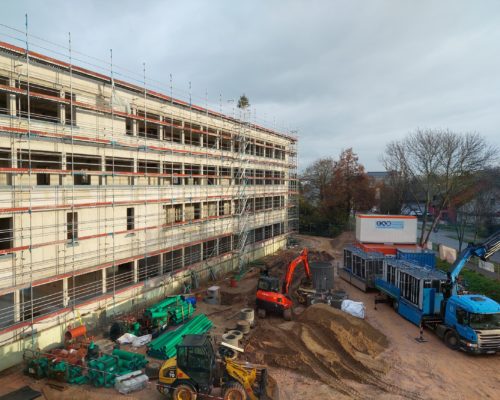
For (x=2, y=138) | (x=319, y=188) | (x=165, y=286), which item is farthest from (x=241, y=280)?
(x=319, y=188)

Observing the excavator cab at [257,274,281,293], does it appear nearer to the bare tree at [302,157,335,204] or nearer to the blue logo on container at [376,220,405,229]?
the blue logo on container at [376,220,405,229]

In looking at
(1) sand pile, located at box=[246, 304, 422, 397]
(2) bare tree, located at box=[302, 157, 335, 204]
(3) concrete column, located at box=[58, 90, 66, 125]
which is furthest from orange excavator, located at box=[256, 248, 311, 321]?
(2) bare tree, located at box=[302, 157, 335, 204]

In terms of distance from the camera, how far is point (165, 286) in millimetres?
18906

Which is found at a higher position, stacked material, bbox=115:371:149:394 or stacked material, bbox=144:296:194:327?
Result: stacked material, bbox=144:296:194:327

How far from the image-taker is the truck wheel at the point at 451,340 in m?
13.4

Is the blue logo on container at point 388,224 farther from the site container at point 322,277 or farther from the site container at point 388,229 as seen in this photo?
the site container at point 322,277

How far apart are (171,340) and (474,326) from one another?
11304mm

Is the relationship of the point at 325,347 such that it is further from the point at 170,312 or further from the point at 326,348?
the point at 170,312

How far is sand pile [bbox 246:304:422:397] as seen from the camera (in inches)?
447

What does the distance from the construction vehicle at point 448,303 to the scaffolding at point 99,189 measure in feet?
36.5

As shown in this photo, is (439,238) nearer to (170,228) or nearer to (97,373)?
(170,228)

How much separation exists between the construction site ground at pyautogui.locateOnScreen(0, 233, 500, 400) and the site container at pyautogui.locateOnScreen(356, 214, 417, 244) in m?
10.9

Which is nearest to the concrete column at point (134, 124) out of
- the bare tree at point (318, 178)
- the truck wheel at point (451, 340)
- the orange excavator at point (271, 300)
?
the orange excavator at point (271, 300)

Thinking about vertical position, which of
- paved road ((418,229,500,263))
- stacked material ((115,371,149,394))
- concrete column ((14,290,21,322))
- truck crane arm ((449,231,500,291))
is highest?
truck crane arm ((449,231,500,291))
